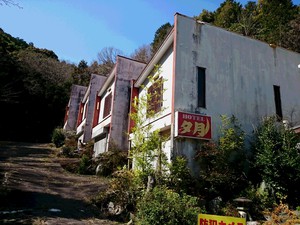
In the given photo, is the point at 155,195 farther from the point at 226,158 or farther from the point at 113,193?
the point at 226,158

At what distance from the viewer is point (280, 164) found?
380 inches

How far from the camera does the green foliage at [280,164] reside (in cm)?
954

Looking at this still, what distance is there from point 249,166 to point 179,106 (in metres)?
4.16

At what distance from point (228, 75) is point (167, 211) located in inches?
325

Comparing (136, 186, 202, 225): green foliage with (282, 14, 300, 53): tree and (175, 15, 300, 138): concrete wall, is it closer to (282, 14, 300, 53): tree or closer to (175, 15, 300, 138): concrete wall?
(175, 15, 300, 138): concrete wall

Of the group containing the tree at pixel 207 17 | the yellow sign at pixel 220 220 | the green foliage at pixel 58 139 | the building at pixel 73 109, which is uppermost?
the tree at pixel 207 17

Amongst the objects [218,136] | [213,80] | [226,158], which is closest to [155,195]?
[226,158]

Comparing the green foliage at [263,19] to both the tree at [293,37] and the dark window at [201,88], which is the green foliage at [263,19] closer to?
the tree at [293,37]

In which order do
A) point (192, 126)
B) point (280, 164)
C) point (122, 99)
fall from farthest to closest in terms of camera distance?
point (122, 99) → point (192, 126) → point (280, 164)

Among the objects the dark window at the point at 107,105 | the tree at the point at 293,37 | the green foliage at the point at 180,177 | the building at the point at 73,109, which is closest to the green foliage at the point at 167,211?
the green foliage at the point at 180,177

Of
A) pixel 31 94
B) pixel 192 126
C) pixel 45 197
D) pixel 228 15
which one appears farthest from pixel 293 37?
pixel 31 94

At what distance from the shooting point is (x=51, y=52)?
47344 millimetres

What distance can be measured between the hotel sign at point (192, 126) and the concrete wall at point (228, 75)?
1.37 ft

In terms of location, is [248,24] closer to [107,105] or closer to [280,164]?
[107,105]
